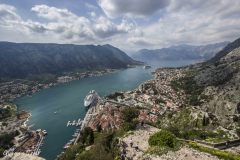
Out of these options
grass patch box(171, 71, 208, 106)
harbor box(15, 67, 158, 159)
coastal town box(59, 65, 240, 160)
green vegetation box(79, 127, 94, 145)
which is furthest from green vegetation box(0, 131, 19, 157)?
grass patch box(171, 71, 208, 106)

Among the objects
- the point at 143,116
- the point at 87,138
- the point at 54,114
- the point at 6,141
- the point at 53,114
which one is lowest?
the point at 6,141

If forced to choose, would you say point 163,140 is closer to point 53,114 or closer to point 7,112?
point 53,114

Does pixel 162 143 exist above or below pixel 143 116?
above

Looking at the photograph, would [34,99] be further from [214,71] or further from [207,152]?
[207,152]

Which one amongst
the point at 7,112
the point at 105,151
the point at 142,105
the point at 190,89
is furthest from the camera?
the point at 190,89

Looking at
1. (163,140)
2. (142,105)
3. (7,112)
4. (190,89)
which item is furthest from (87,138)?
(190,89)

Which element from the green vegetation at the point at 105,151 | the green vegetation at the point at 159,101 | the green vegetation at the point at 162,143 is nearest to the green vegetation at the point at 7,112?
the green vegetation at the point at 159,101

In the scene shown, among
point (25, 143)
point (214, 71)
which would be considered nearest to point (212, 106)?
point (214, 71)

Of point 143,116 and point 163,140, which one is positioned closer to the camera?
point 163,140
